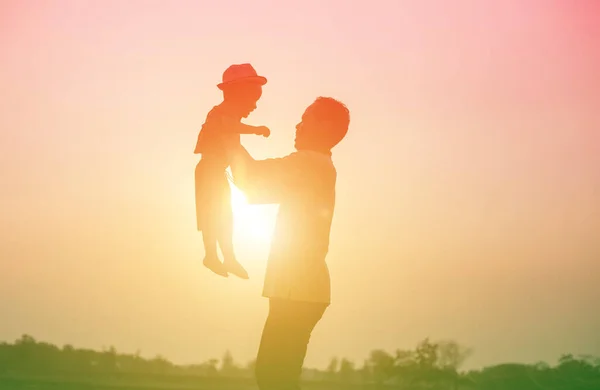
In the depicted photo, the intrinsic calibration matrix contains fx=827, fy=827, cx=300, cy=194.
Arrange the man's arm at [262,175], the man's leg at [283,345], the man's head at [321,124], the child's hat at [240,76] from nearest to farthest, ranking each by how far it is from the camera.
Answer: the man's leg at [283,345] → the man's arm at [262,175] → the child's hat at [240,76] → the man's head at [321,124]

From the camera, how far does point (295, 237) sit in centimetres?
540

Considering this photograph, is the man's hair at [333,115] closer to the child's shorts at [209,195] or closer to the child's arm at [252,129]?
the child's arm at [252,129]

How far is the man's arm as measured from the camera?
5312 mm

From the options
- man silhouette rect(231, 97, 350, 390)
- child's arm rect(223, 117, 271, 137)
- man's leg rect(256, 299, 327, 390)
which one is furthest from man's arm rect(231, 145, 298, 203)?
man's leg rect(256, 299, 327, 390)

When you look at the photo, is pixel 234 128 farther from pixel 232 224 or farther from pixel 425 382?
pixel 425 382

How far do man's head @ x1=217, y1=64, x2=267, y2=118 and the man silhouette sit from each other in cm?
31

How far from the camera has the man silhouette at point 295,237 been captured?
5.25 m

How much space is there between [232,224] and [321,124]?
955mm

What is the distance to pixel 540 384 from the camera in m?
17.5

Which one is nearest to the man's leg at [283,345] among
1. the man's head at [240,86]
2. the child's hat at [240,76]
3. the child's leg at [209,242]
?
the child's leg at [209,242]

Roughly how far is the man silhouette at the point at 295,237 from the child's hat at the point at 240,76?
450mm

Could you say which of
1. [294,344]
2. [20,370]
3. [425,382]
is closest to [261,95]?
[294,344]

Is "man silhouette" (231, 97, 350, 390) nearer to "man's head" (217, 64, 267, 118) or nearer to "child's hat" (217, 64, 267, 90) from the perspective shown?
"man's head" (217, 64, 267, 118)

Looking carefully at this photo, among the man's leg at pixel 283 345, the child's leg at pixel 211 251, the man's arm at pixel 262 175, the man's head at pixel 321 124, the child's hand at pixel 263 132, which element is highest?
the man's head at pixel 321 124
